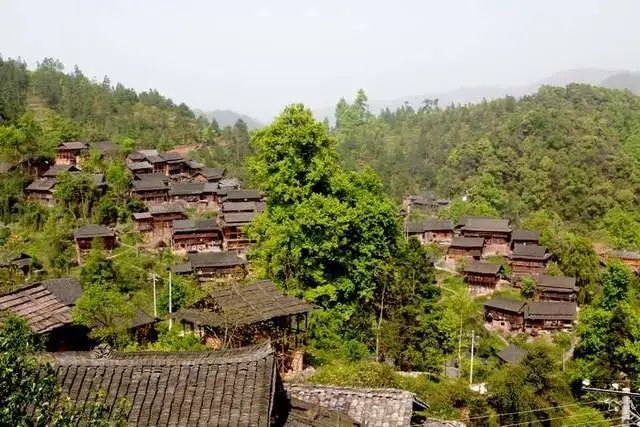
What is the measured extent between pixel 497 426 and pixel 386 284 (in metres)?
8.14

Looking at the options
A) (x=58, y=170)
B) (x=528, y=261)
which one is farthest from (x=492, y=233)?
(x=58, y=170)

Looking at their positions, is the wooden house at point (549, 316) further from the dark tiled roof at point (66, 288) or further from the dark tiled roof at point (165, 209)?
the dark tiled roof at point (66, 288)

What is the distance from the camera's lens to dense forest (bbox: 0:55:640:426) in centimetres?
1847

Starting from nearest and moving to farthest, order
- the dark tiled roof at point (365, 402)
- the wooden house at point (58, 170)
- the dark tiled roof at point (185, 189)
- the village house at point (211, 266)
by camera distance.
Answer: the dark tiled roof at point (365, 402) → the village house at point (211, 266) → the wooden house at point (58, 170) → the dark tiled roof at point (185, 189)

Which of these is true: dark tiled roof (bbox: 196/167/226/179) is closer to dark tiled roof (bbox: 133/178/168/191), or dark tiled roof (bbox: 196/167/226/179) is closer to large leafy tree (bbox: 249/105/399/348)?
dark tiled roof (bbox: 133/178/168/191)

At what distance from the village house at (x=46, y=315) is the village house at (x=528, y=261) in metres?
38.2

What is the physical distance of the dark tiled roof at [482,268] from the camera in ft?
151

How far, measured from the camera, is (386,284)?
25281mm

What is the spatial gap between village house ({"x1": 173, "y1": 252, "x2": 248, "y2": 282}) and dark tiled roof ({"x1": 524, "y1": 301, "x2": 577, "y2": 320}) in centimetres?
1911

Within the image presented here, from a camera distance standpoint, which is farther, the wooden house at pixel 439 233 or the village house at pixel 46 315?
the wooden house at pixel 439 233

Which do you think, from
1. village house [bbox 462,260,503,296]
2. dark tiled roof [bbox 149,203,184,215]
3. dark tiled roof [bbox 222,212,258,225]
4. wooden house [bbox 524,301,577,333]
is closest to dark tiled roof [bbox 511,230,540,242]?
village house [bbox 462,260,503,296]

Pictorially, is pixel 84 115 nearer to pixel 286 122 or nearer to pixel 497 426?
pixel 286 122

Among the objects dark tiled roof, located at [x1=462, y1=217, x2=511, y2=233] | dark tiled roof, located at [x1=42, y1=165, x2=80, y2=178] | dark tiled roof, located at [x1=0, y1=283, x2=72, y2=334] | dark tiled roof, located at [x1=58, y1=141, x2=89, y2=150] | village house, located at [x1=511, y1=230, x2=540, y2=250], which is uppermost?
dark tiled roof, located at [x1=58, y1=141, x2=89, y2=150]

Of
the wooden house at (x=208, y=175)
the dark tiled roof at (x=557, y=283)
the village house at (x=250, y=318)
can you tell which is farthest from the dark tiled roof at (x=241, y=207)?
the village house at (x=250, y=318)
